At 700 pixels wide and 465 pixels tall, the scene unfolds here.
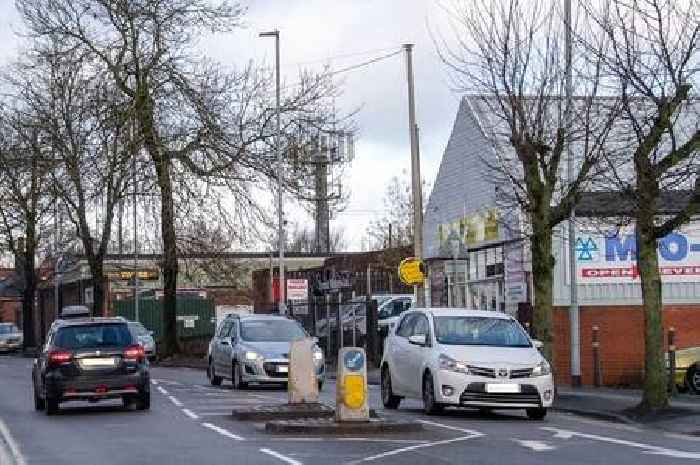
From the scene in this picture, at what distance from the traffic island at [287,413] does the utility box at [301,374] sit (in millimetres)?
145

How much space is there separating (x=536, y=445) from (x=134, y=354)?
8923mm

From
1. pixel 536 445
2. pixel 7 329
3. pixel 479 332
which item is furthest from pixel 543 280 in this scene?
pixel 7 329

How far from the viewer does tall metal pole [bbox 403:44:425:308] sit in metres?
34.1

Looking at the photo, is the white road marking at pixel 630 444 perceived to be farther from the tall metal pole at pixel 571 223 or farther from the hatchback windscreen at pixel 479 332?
the tall metal pole at pixel 571 223

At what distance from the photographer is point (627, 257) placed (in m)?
34.4

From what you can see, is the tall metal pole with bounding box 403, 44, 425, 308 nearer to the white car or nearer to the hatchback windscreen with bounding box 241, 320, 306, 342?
the hatchback windscreen with bounding box 241, 320, 306, 342

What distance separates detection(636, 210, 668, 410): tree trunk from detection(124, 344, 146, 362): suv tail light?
818 cm

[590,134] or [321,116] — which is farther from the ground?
[321,116]

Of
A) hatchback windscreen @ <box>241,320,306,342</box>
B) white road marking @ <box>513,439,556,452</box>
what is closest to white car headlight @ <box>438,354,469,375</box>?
white road marking @ <box>513,439,556,452</box>

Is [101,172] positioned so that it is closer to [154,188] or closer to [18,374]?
[154,188]

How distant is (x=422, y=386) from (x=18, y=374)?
23413 millimetres

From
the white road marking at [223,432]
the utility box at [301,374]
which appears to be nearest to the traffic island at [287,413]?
the utility box at [301,374]

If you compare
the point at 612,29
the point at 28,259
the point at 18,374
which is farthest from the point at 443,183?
the point at 28,259

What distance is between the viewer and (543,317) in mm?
25766
